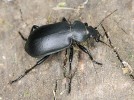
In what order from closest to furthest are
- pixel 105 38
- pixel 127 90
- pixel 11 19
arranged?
pixel 127 90 → pixel 105 38 → pixel 11 19

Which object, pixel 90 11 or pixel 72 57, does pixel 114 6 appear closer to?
pixel 90 11

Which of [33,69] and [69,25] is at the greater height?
[69,25]

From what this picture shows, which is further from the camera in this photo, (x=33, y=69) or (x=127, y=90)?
(x=33, y=69)

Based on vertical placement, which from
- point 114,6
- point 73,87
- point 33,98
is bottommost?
point 33,98

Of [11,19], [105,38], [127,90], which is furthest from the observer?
[11,19]

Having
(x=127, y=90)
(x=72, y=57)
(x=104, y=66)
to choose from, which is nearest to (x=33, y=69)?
(x=72, y=57)
